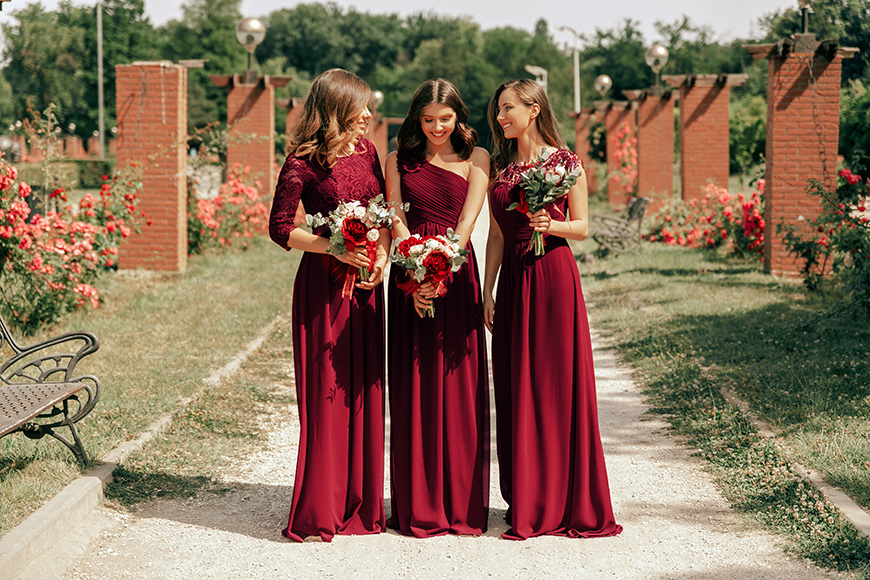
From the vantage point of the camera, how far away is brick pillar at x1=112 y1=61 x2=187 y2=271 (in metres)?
12.3

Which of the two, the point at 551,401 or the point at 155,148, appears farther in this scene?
the point at 155,148

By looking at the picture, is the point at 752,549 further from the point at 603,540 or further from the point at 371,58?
the point at 371,58

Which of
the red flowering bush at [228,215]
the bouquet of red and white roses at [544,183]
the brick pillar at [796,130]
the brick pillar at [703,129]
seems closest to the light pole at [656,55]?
the brick pillar at [703,129]

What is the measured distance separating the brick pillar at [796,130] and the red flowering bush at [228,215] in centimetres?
792

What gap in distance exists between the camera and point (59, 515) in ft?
14.0

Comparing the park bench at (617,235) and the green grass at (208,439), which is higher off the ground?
the park bench at (617,235)

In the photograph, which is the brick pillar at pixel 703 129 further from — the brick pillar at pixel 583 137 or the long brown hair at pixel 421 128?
the long brown hair at pixel 421 128

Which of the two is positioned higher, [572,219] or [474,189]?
[474,189]

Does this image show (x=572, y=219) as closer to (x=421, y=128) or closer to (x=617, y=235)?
(x=421, y=128)

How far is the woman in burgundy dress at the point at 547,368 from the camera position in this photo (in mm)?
4270

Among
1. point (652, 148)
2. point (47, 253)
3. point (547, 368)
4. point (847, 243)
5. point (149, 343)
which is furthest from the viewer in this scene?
point (652, 148)

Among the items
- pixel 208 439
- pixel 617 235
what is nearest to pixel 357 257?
pixel 208 439

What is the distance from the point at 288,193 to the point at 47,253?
527cm

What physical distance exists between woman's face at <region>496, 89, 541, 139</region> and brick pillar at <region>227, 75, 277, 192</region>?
546 inches
